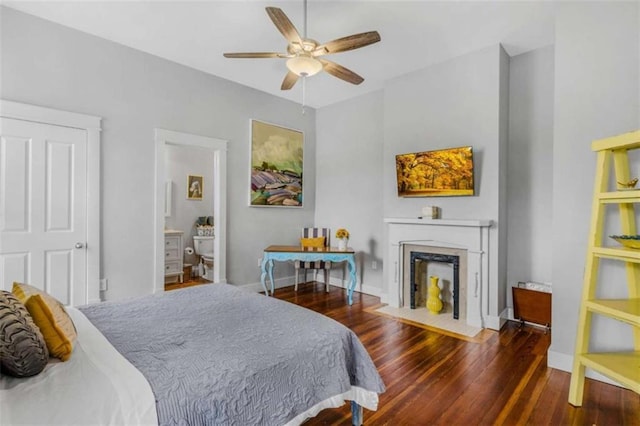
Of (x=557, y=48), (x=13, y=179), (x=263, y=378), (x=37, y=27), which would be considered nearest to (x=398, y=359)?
(x=263, y=378)

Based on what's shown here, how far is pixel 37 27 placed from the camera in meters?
2.94

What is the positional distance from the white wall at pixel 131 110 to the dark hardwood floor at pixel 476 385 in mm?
2463

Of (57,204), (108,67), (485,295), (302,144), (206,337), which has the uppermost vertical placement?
(108,67)

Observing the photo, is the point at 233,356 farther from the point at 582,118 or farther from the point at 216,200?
the point at 216,200

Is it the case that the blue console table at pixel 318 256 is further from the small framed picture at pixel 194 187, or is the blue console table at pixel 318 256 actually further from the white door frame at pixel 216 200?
the small framed picture at pixel 194 187

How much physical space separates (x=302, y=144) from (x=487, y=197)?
3.01 meters

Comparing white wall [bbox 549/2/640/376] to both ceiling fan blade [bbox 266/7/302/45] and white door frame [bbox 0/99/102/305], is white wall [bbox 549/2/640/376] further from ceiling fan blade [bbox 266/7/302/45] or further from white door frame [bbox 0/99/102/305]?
white door frame [bbox 0/99/102/305]

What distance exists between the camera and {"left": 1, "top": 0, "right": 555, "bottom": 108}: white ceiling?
9.03 feet

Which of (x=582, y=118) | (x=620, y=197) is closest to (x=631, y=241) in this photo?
(x=620, y=197)

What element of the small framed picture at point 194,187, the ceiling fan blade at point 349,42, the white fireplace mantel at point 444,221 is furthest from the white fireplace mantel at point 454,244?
the small framed picture at point 194,187

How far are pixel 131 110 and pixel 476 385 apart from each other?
4196 mm

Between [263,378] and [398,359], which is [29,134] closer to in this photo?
[263,378]

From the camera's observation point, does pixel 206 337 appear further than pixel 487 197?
No

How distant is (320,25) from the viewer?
303 cm
